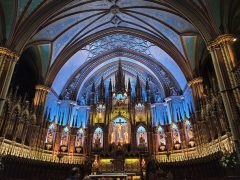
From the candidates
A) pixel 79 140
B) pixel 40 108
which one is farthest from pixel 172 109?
pixel 40 108

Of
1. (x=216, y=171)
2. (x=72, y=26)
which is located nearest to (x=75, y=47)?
(x=72, y=26)

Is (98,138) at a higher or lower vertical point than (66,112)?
lower

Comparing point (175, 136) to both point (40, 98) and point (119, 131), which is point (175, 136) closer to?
point (119, 131)

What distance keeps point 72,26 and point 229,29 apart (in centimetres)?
1422

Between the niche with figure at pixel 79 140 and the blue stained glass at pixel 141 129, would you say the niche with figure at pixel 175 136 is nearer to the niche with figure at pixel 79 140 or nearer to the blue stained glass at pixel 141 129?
the blue stained glass at pixel 141 129

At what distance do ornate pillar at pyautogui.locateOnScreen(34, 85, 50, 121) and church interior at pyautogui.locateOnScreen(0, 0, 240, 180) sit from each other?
9 cm

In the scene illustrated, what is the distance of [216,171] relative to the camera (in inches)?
565

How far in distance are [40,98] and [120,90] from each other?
8717 mm

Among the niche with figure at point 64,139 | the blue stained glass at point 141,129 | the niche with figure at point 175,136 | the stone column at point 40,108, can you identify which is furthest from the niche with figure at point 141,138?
the stone column at point 40,108

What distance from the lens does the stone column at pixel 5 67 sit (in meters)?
13.9

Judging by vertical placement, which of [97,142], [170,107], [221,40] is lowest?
[97,142]

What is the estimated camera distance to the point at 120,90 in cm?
2342

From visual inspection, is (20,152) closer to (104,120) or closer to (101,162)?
(101,162)

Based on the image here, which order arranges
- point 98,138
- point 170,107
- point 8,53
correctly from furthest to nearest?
point 170,107 → point 98,138 → point 8,53
